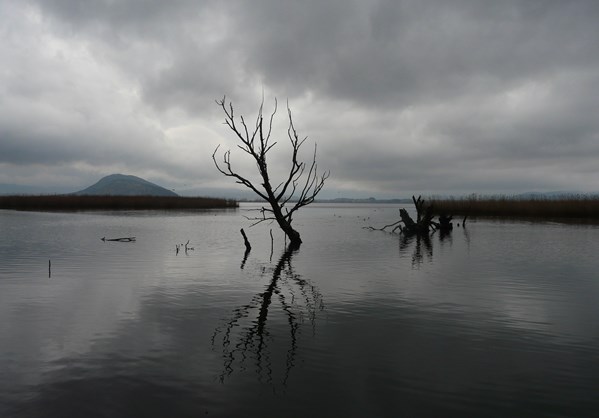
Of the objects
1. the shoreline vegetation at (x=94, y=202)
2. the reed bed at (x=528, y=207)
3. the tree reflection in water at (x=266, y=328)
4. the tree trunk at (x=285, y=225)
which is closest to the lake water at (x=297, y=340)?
the tree reflection in water at (x=266, y=328)

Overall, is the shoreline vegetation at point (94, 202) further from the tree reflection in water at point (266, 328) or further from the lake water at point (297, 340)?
the tree reflection in water at point (266, 328)

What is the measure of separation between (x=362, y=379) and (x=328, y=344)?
1714 millimetres

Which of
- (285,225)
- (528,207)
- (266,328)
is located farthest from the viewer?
(528,207)

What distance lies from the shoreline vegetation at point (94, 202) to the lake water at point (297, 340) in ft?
189

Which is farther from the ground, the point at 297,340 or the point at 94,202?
the point at 94,202

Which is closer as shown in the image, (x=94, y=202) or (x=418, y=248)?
(x=418, y=248)

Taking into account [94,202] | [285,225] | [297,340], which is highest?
[94,202]

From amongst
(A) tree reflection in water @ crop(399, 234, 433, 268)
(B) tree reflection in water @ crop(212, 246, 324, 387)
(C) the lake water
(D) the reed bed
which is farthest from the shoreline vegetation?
(B) tree reflection in water @ crop(212, 246, 324, 387)

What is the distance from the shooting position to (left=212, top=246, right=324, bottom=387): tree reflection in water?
281 inches

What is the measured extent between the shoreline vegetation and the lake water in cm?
5770

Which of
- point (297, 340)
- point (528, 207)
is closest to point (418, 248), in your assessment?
point (297, 340)

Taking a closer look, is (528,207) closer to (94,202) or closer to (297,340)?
(297,340)

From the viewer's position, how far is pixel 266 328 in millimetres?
9227

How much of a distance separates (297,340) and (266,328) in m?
1.04
